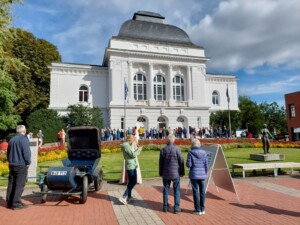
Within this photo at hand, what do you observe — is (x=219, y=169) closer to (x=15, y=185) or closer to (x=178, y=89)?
(x=15, y=185)

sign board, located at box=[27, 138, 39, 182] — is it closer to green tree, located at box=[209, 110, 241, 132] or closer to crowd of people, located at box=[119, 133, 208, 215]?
crowd of people, located at box=[119, 133, 208, 215]

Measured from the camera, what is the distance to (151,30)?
44625mm

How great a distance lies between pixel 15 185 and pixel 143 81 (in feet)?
121

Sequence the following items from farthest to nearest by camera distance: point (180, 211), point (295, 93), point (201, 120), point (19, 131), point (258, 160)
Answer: point (201, 120) → point (295, 93) → point (258, 160) → point (19, 131) → point (180, 211)

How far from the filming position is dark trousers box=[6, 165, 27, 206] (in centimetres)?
708

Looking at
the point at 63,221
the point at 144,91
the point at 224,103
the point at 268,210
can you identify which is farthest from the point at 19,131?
the point at 224,103

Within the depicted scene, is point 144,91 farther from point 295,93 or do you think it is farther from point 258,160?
point 258,160

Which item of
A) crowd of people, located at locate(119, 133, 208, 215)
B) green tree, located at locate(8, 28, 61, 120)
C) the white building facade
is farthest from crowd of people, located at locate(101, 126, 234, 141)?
crowd of people, located at locate(119, 133, 208, 215)

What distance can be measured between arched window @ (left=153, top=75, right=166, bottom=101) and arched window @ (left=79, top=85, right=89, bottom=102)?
11.2 m

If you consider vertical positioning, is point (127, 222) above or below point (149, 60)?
below

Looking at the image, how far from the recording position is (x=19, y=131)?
7391mm

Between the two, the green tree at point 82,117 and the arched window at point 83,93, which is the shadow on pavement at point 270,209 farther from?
the arched window at point 83,93

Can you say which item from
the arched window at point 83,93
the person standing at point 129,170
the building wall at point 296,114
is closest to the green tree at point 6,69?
the person standing at point 129,170

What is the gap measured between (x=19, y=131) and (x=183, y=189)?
5743 mm
